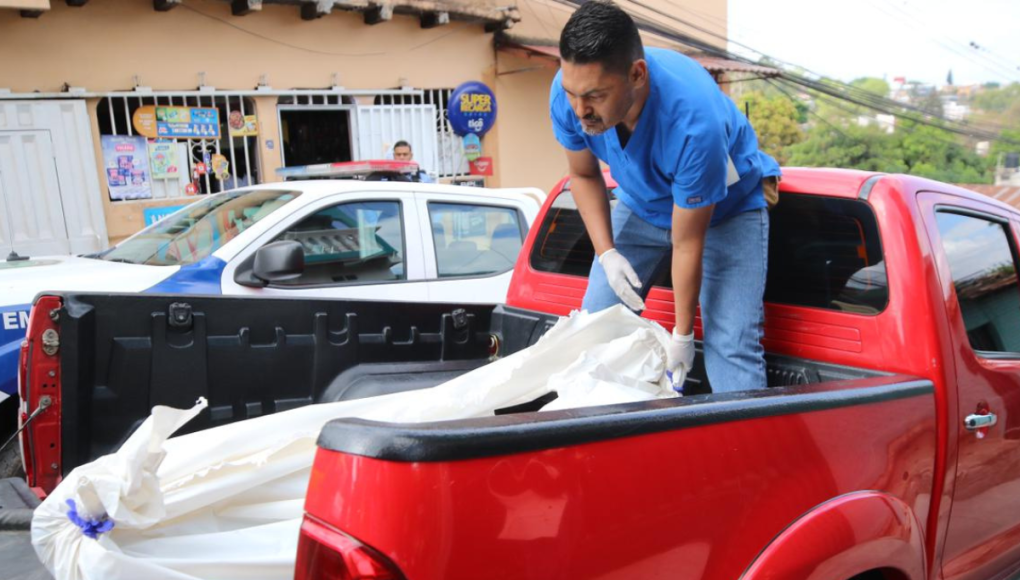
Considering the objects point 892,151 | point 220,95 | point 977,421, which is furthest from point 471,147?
point 892,151

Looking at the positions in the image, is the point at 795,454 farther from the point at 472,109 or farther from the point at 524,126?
the point at 524,126

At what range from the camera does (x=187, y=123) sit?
905cm

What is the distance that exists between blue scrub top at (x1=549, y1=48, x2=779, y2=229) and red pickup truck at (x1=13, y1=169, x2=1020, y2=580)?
260 mm

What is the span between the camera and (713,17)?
1728cm

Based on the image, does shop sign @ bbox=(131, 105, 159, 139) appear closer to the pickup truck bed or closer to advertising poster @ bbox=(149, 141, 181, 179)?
advertising poster @ bbox=(149, 141, 181, 179)

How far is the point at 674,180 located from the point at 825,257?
23.5 inches

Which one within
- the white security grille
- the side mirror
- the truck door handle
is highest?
the white security grille

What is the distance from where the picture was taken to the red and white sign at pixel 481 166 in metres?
12.2

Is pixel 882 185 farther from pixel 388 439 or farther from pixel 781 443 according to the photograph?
pixel 388 439

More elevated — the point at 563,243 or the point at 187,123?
the point at 187,123

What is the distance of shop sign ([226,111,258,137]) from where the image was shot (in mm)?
9508

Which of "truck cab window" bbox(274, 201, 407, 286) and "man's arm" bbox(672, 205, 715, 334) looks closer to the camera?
"man's arm" bbox(672, 205, 715, 334)

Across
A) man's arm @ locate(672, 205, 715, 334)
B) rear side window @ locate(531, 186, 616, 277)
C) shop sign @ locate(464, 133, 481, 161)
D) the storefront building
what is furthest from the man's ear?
shop sign @ locate(464, 133, 481, 161)

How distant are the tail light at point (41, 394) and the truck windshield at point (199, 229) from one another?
1921 millimetres
